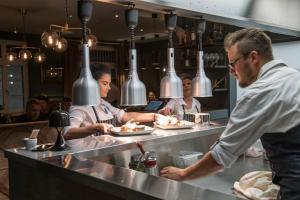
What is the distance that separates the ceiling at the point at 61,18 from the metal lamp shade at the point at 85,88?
3.12 meters

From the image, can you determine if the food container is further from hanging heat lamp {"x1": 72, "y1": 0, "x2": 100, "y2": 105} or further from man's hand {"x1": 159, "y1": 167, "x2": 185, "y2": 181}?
hanging heat lamp {"x1": 72, "y1": 0, "x2": 100, "y2": 105}

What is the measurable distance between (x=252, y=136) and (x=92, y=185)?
0.68m

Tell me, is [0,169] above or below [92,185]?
below

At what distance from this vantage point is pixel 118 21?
24.6ft

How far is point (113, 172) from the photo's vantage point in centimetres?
149

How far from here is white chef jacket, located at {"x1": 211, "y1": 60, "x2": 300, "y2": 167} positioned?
1.21 m

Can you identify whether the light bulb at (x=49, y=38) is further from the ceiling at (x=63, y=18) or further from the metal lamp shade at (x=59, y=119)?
the metal lamp shade at (x=59, y=119)

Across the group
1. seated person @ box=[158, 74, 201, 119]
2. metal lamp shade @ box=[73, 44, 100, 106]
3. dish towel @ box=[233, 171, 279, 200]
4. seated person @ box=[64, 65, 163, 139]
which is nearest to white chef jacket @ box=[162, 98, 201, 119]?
seated person @ box=[158, 74, 201, 119]

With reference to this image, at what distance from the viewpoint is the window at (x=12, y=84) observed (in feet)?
30.2

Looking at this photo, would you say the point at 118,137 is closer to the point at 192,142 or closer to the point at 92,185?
the point at 192,142

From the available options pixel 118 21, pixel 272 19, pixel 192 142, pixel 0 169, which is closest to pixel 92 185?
pixel 192 142

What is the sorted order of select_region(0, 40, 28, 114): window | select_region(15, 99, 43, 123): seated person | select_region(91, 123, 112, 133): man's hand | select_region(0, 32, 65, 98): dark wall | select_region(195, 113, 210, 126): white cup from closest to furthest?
select_region(91, 123, 112, 133): man's hand
select_region(195, 113, 210, 126): white cup
select_region(15, 99, 43, 123): seated person
select_region(0, 40, 28, 114): window
select_region(0, 32, 65, 98): dark wall

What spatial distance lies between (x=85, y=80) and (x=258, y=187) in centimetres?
91

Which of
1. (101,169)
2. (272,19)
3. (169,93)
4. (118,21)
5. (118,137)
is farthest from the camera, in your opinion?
(118,21)
